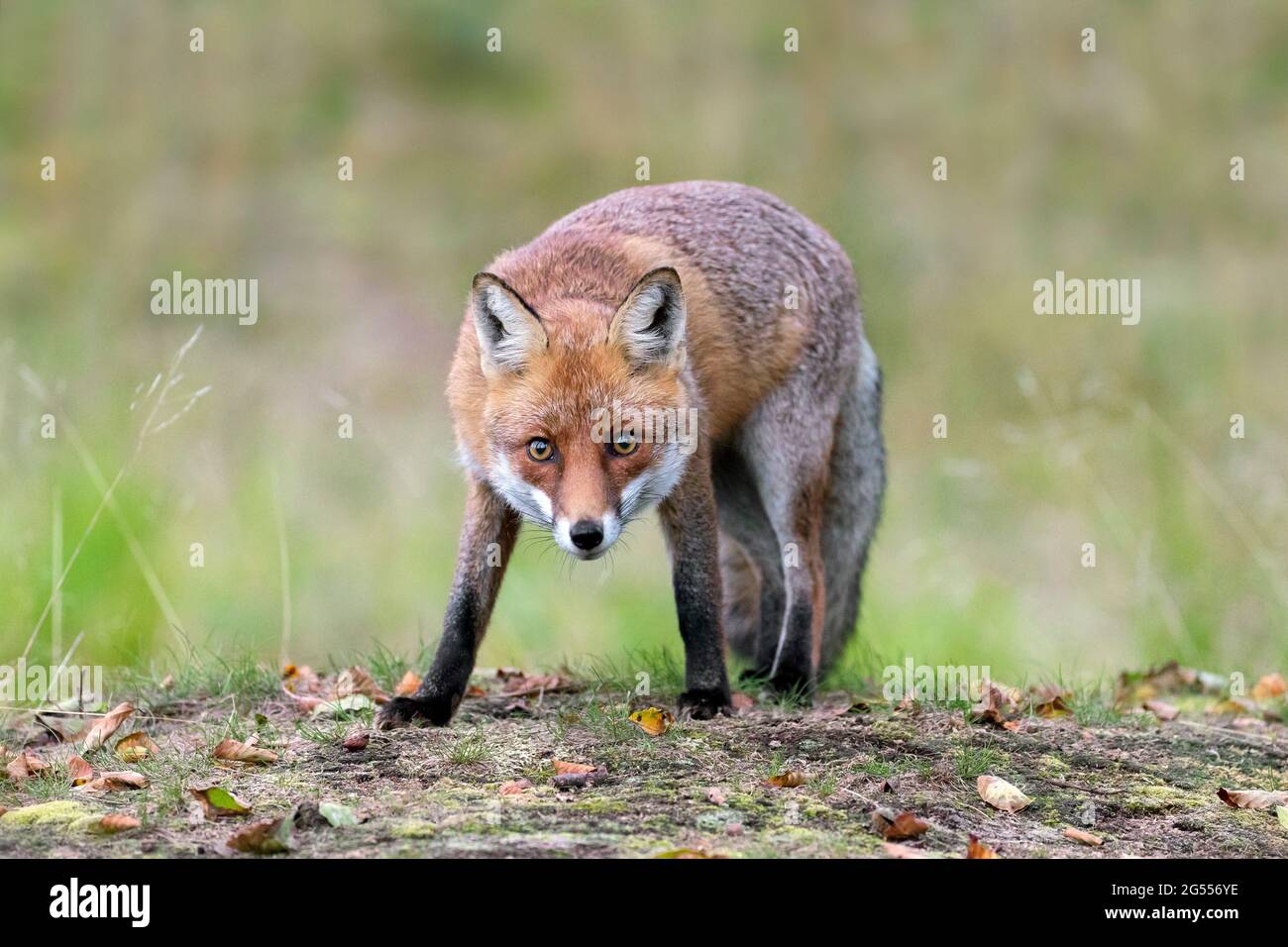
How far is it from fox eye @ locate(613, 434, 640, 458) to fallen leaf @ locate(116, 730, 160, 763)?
6.56 ft

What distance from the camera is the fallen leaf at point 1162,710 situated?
6305 millimetres

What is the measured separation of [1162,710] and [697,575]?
8.11 ft

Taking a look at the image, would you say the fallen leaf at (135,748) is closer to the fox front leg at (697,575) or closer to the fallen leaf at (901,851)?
the fox front leg at (697,575)

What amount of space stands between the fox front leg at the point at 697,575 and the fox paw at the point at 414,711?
101cm

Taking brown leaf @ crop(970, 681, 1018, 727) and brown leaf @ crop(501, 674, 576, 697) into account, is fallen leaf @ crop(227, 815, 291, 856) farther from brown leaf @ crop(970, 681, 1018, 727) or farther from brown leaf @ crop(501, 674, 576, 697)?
brown leaf @ crop(970, 681, 1018, 727)

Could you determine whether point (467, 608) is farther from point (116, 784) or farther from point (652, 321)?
point (116, 784)

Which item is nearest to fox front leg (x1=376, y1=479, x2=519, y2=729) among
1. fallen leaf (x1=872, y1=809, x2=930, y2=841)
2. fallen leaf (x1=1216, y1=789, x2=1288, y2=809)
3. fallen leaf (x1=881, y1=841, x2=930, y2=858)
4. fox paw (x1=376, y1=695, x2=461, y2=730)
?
fox paw (x1=376, y1=695, x2=461, y2=730)

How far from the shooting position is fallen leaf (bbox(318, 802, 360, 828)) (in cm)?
405

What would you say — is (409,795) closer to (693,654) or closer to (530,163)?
(693,654)

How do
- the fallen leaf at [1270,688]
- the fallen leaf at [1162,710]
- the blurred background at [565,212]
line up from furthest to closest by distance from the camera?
the blurred background at [565,212] < the fallen leaf at [1270,688] < the fallen leaf at [1162,710]

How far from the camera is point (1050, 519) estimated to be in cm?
1109

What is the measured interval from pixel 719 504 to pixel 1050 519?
16.8 feet

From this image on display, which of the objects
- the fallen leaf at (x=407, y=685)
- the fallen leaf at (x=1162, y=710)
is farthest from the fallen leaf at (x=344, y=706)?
the fallen leaf at (x=1162, y=710)

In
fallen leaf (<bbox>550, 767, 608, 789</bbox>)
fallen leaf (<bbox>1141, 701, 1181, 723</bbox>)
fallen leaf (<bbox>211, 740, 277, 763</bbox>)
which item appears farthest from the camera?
fallen leaf (<bbox>1141, 701, 1181, 723</bbox>)
